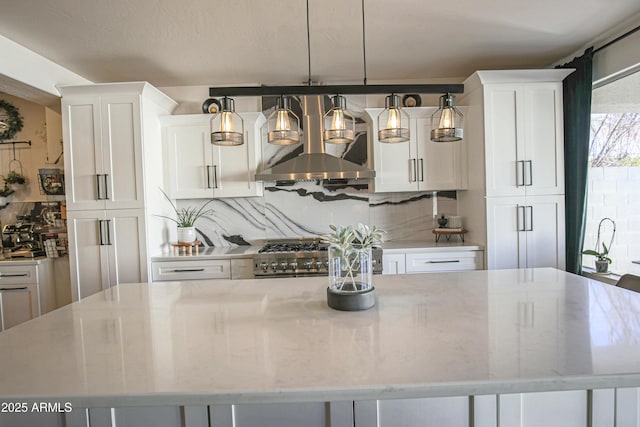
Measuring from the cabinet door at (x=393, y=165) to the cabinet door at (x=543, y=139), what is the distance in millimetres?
983

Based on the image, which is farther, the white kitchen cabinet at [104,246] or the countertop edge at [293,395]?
the white kitchen cabinet at [104,246]

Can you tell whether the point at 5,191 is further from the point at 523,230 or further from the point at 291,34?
the point at 523,230

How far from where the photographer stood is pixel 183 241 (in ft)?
10.9

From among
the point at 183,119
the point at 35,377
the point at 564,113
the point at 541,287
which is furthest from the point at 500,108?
the point at 35,377

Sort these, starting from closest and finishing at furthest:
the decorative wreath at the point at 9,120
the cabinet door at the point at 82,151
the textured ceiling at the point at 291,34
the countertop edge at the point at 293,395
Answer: the countertop edge at the point at 293,395 → the textured ceiling at the point at 291,34 → the cabinet door at the point at 82,151 → the decorative wreath at the point at 9,120

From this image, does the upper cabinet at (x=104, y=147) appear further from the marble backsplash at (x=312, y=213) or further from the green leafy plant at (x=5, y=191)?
the green leafy plant at (x=5, y=191)

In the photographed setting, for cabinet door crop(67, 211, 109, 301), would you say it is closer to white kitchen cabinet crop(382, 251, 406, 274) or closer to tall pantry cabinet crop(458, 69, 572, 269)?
white kitchen cabinet crop(382, 251, 406, 274)

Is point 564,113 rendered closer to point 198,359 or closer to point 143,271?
point 198,359

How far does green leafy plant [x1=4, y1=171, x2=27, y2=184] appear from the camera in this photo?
3533 millimetres

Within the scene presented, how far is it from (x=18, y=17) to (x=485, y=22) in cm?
320

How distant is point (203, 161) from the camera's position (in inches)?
131

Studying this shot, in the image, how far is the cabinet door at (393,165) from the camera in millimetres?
3309

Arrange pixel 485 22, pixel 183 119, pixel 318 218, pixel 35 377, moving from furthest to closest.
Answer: pixel 318 218, pixel 183 119, pixel 485 22, pixel 35 377

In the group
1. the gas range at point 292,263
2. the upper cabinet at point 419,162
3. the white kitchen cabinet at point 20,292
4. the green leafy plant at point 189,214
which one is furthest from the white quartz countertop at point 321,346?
the white kitchen cabinet at point 20,292
